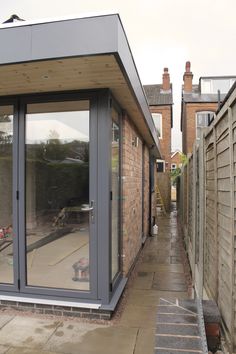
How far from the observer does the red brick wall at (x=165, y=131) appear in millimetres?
21297

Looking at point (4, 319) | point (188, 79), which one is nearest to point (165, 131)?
point (188, 79)

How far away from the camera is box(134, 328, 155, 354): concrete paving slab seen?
2881 millimetres

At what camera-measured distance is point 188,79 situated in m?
22.0

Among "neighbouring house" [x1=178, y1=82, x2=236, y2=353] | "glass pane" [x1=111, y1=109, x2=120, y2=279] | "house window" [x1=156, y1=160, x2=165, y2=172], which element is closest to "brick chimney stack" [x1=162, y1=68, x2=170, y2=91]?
"house window" [x1=156, y1=160, x2=165, y2=172]

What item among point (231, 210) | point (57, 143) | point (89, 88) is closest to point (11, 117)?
point (57, 143)

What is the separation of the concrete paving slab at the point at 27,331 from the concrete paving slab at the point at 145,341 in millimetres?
827

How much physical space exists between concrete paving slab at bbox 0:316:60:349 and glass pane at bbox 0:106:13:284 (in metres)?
0.58

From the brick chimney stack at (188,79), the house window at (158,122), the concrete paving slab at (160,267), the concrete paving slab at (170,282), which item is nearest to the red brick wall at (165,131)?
the house window at (158,122)

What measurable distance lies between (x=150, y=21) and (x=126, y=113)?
9.94 ft

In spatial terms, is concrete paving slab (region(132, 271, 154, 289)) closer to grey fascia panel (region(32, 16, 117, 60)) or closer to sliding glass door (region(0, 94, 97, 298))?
sliding glass door (region(0, 94, 97, 298))

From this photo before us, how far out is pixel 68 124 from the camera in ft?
12.3

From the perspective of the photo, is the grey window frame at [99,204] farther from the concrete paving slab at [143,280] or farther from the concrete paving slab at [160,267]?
the concrete paving slab at [160,267]

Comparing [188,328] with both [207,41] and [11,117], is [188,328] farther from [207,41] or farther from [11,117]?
[207,41]

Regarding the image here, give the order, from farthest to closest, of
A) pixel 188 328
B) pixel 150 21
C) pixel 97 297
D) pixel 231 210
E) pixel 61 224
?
pixel 150 21, pixel 61 224, pixel 97 297, pixel 188 328, pixel 231 210
